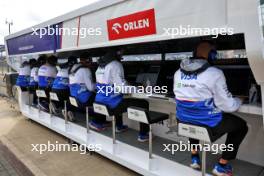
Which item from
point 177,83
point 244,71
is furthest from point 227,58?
point 177,83

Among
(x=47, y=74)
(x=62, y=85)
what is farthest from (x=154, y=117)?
(x=47, y=74)

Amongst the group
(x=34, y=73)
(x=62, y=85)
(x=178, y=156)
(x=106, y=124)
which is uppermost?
(x=34, y=73)

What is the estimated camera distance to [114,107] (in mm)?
2906

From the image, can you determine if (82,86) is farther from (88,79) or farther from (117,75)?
(117,75)

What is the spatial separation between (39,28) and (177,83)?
2.75 m

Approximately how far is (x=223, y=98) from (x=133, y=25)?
1.02 meters

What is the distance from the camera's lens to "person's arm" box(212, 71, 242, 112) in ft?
6.22

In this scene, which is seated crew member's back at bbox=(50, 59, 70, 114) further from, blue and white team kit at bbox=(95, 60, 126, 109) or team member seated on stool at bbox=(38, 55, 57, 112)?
blue and white team kit at bbox=(95, 60, 126, 109)

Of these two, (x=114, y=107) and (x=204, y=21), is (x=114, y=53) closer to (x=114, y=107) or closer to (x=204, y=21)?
(x=114, y=107)

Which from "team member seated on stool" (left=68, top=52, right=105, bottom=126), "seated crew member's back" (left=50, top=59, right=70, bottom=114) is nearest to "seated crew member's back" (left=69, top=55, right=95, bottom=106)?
"team member seated on stool" (left=68, top=52, right=105, bottom=126)

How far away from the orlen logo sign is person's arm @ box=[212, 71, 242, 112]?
67 cm

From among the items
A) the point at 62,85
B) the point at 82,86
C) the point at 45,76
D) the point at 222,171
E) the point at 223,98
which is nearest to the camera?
the point at 223,98

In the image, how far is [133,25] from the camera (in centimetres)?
233

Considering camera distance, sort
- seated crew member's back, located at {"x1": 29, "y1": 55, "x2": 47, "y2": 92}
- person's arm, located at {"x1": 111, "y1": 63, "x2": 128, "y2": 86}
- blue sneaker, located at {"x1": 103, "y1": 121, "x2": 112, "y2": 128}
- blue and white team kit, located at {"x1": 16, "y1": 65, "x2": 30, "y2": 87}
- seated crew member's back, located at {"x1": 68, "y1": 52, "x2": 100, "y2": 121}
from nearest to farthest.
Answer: person's arm, located at {"x1": 111, "y1": 63, "x2": 128, "y2": 86}, seated crew member's back, located at {"x1": 68, "y1": 52, "x2": 100, "y2": 121}, blue sneaker, located at {"x1": 103, "y1": 121, "x2": 112, "y2": 128}, seated crew member's back, located at {"x1": 29, "y1": 55, "x2": 47, "y2": 92}, blue and white team kit, located at {"x1": 16, "y1": 65, "x2": 30, "y2": 87}
